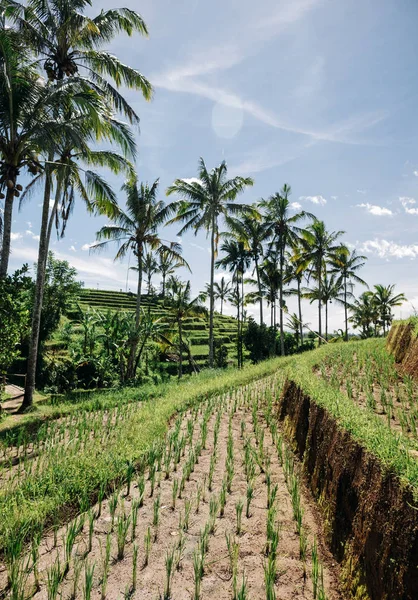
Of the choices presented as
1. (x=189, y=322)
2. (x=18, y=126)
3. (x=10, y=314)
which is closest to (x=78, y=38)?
(x=18, y=126)

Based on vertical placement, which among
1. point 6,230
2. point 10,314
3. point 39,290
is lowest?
point 10,314

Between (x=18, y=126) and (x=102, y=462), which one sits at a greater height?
(x=18, y=126)

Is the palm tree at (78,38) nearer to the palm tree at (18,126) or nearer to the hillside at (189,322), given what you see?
the palm tree at (18,126)

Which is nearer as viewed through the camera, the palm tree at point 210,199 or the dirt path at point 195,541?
the dirt path at point 195,541

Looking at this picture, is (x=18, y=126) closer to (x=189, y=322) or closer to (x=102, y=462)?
(x=102, y=462)

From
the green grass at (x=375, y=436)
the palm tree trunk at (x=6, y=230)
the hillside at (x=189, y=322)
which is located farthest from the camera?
the hillside at (x=189, y=322)

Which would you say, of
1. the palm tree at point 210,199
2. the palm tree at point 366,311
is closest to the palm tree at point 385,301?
the palm tree at point 366,311

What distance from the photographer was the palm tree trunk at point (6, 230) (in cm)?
924

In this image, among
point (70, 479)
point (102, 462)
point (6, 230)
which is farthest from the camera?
point (6, 230)

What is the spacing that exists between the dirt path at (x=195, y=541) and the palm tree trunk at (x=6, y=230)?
7.11 metres

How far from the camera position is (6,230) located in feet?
30.6

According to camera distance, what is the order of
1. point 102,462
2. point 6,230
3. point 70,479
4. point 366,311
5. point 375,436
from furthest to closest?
point 366,311
point 6,230
point 102,462
point 70,479
point 375,436

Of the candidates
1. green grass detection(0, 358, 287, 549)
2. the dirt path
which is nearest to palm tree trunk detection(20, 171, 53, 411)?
green grass detection(0, 358, 287, 549)

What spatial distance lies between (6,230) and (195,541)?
905 centimetres
